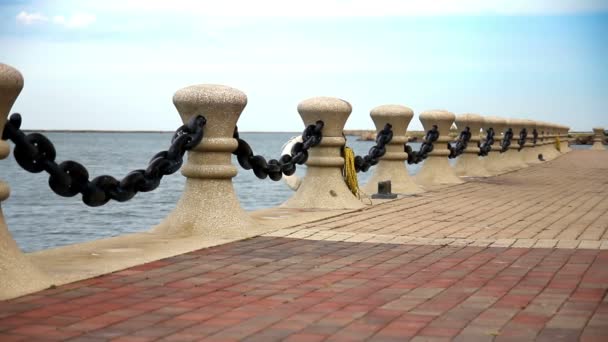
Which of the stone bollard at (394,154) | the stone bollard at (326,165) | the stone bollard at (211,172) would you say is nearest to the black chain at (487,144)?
the stone bollard at (394,154)

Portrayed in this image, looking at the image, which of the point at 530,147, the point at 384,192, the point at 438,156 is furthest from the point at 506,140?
the point at 384,192

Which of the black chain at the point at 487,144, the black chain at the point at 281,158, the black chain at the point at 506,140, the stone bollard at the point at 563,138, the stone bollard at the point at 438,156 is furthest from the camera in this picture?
the stone bollard at the point at 563,138

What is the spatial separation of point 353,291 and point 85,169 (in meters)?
2.24

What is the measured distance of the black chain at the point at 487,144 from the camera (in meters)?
20.1

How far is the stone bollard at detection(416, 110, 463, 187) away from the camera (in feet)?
53.3

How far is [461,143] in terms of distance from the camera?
60.2ft

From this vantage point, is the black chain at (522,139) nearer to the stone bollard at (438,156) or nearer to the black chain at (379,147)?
the stone bollard at (438,156)

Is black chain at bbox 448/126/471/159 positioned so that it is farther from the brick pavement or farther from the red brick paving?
the red brick paving

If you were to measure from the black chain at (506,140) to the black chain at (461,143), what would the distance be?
12.2 feet

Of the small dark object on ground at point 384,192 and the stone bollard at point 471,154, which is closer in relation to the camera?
the small dark object on ground at point 384,192

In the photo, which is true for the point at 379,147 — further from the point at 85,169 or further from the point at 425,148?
the point at 85,169

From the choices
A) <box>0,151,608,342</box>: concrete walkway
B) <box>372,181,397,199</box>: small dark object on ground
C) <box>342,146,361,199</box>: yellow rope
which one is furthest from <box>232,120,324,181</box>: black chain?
<box>372,181,397,199</box>: small dark object on ground

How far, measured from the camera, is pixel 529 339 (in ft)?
14.7

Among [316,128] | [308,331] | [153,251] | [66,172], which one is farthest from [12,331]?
[316,128]
